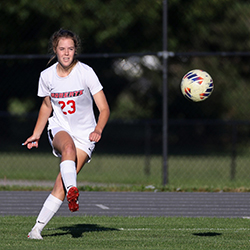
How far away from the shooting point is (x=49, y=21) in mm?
20328

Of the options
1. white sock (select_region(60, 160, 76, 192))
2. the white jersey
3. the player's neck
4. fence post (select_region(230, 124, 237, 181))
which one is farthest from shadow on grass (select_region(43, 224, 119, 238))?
fence post (select_region(230, 124, 237, 181))

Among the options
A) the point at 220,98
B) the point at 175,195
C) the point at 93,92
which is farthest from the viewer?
the point at 220,98

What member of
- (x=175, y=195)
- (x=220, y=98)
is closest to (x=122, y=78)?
(x=220, y=98)

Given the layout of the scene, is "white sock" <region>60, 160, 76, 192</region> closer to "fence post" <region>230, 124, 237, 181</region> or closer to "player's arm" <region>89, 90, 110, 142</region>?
"player's arm" <region>89, 90, 110, 142</region>

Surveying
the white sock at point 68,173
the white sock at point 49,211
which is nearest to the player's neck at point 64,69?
the white sock at point 68,173

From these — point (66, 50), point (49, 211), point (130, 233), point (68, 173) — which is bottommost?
point (130, 233)

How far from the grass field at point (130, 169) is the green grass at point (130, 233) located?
5.16 m

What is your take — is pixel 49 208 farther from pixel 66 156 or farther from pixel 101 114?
pixel 101 114

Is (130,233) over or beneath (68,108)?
beneath

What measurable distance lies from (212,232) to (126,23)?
14893 millimetres

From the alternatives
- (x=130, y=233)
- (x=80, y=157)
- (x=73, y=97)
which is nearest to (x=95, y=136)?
(x=80, y=157)

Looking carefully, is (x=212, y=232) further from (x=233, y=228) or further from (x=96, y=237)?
(x=96, y=237)

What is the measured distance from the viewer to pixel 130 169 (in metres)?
16.0

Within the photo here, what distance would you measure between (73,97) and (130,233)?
1553 mm
